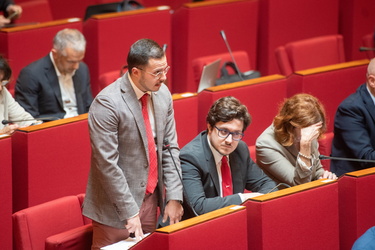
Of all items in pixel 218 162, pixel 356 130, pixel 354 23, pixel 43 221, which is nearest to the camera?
pixel 43 221

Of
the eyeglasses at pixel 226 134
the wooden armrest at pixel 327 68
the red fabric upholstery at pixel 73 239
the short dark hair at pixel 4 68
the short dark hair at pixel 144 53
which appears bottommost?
the red fabric upholstery at pixel 73 239


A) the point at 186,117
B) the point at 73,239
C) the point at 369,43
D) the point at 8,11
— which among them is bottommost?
the point at 73,239

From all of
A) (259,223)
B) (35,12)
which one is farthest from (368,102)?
(35,12)

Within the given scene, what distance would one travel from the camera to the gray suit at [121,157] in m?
1.11

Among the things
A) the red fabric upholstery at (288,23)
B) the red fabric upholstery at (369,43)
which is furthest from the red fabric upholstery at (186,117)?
the red fabric upholstery at (369,43)

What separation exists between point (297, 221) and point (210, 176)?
0.55 ft

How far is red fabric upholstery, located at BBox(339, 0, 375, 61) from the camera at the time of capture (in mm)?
2389

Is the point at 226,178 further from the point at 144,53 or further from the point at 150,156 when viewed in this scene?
the point at 144,53

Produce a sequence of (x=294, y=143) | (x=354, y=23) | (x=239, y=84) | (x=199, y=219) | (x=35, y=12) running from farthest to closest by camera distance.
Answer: (x=354, y=23) < (x=35, y=12) < (x=239, y=84) < (x=294, y=143) < (x=199, y=219)

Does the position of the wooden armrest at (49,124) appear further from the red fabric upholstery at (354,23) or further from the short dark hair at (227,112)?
the red fabric upholstery at (354,23)

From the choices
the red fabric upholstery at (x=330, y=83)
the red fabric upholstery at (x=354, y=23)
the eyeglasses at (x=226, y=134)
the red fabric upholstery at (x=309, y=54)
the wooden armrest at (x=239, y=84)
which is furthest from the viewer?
the red fabric upholstery at (x=354, y=23)

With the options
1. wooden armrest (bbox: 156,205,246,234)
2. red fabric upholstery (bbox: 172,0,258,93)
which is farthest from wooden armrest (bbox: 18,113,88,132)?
red fabric upholstery (bbox: 172,0,258,93)

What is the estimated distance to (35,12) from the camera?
87.5 inches

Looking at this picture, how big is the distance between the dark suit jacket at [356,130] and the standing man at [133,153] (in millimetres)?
462
